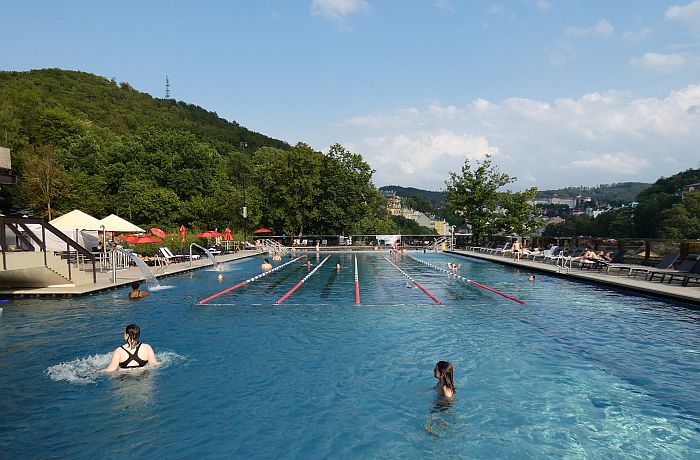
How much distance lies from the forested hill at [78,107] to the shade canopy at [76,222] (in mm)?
37660

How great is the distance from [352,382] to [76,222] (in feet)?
49.6

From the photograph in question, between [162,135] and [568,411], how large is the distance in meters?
53.3

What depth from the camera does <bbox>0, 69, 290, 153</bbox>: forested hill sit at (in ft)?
168

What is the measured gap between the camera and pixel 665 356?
8.19 metres

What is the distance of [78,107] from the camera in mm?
62062

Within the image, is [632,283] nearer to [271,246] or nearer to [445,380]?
[445,380]

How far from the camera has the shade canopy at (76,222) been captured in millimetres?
16750

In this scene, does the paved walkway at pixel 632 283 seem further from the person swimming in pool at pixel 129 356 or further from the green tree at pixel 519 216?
the green tree at pixel 519 216

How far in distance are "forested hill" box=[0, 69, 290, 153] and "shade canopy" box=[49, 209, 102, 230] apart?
1483 inches

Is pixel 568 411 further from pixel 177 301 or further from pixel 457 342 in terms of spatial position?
pixel 177 301

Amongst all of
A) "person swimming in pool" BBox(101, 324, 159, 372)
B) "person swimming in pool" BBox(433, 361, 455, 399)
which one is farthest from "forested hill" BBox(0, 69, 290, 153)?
"person swimming in pool" BBox(433, 361, 455, 399)

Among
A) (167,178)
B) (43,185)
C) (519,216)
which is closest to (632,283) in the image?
(519,216)

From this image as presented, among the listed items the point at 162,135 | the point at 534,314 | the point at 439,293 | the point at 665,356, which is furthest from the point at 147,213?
the point at 665,356

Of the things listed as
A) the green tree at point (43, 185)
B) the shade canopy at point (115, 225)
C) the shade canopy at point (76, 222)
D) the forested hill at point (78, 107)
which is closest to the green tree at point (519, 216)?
the shade canopy at point (115, 225)
